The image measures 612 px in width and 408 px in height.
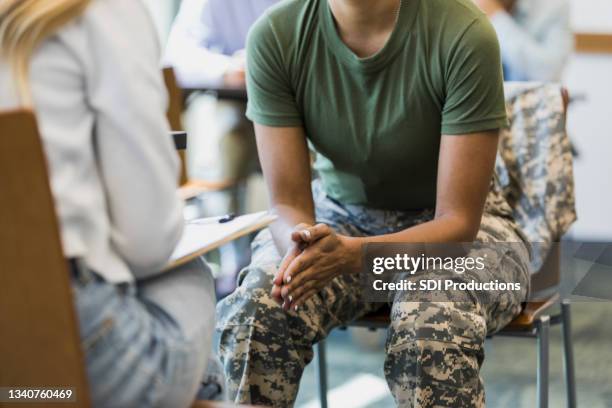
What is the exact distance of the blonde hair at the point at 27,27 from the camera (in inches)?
34.4

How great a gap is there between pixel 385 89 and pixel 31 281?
0.89 metres

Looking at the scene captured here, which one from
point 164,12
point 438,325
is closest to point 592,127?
point 164,12

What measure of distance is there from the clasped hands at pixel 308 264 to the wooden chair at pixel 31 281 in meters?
0.56

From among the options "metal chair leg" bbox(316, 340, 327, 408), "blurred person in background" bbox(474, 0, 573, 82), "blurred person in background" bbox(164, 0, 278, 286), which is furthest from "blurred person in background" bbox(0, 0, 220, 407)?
"blurred person in background" bbox(474, 0, 573, 82)

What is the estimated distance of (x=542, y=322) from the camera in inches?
68.1

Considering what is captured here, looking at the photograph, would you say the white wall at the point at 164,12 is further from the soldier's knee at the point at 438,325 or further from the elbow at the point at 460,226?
the soldier's knee at the point at 438,325

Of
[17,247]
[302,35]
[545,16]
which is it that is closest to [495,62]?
[302,35]

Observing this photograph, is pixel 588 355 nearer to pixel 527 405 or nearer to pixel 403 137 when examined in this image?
pixel 527 405

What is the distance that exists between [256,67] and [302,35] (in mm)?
105

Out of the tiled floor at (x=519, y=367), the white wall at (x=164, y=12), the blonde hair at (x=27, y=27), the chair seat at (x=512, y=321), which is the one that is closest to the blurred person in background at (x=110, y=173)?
the blonde hair at (x=27, y=27)

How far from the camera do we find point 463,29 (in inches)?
62.3

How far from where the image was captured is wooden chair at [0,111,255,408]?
2.83 feet

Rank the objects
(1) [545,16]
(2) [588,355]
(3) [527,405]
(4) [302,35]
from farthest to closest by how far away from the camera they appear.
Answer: (1) [545,16]
(2) [588,355]
(3) [527,405]
(4) [302,35]

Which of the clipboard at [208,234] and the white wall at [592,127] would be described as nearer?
the clipboard at [208,234]
